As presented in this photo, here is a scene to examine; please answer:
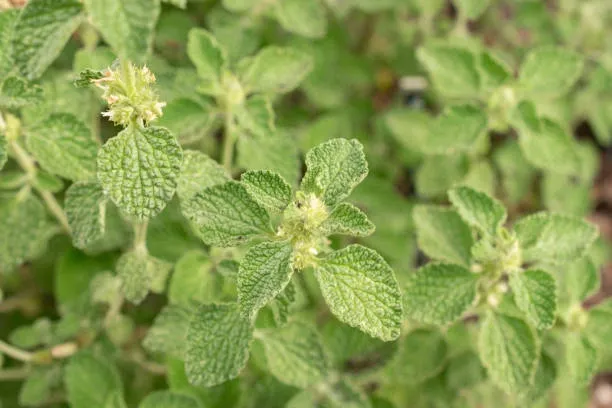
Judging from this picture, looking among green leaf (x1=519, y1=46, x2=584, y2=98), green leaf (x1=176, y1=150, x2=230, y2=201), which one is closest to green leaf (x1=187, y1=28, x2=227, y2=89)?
green leaf (x1=176, y1=150, x2=230, y2=201)

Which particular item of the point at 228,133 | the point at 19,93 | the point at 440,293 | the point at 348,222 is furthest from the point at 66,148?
the point at 440,293

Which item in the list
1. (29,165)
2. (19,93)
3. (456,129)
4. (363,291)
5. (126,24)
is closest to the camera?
(126,24)

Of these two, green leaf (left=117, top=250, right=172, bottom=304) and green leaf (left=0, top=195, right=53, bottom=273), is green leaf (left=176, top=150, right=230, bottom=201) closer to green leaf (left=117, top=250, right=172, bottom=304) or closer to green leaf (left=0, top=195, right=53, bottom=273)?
green leaf (left=117, top=250, right=172, bottom=304)

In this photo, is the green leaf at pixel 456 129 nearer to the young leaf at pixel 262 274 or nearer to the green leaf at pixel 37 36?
the young leaf at pixel 262 274

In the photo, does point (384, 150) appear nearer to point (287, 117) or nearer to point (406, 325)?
point (287, 117)

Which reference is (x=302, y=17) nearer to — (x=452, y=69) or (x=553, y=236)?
(x=452, y=69)

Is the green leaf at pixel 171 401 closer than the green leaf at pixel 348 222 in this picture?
No

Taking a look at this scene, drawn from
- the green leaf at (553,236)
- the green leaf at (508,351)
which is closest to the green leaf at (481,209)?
the green leaf at (553,236)
